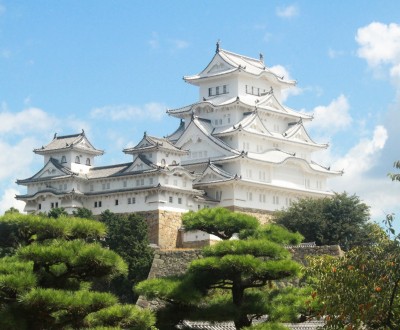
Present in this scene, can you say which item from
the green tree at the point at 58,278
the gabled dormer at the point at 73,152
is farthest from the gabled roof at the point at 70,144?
the green tree at the point at 58,278

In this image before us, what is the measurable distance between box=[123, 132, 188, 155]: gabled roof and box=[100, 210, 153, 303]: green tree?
921cm

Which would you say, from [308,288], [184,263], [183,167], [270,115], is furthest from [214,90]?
[308,288]

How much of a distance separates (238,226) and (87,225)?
590 cm

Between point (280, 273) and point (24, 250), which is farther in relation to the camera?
point (280, 273)

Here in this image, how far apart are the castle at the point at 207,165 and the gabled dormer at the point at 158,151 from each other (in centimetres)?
7

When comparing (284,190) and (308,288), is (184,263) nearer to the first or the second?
(308,288)

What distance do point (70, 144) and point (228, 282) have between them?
38.7 meters

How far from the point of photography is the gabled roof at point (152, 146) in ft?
181

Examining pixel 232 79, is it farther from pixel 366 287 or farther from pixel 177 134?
pixel 366 287

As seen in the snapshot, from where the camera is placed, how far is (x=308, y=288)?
2053cm

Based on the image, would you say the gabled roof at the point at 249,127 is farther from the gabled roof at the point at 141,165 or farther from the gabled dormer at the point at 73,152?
the gabled dormer at the point at 73,152

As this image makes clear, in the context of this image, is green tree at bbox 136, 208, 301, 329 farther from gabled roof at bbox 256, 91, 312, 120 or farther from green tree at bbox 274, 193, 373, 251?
gabled roof at bbox 256, 91, 312, 120

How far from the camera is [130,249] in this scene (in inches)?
1688

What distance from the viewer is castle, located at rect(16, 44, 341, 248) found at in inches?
2162
